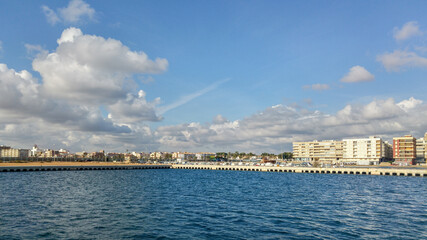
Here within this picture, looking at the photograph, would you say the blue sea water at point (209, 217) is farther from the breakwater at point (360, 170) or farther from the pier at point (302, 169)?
the pier at point (302, 169)

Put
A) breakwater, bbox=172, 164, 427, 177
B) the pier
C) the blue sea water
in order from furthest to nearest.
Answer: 1. the pier
2. breakwater, bbox=172, 164, 427, 177
3. the blue sea water

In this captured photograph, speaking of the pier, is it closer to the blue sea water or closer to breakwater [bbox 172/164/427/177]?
breakwater [bbox 172/164/427/177]

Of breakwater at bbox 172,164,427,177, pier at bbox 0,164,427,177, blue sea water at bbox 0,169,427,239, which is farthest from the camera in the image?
pier at bbox 0,164,427,177

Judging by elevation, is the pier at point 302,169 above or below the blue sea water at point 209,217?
below

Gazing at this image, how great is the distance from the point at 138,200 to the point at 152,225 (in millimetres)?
18875

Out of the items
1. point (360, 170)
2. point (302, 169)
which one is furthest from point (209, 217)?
point (302, 169)

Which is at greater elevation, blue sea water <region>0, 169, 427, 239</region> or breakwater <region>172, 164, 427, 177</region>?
blue sea water <region>0, 169, 427, 239</region>

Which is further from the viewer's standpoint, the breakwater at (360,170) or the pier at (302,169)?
the pier at (302,169)

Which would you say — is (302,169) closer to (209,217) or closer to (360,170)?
(360,170)

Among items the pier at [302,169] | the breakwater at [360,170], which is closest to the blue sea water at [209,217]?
the breakwater at [360,170]

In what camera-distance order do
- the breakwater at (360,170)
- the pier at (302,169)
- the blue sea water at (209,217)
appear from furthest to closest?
the pier at (302,169) < the breakwater at (360,170) < the blue sea water at (209,217)

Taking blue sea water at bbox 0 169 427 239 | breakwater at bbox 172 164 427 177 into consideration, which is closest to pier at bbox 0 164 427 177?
breakwater at bbox 172 164 427 177

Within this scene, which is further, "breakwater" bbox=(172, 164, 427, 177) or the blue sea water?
"breakwater" bbox=(172, 164, 427, 177)

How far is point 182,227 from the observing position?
109ft
